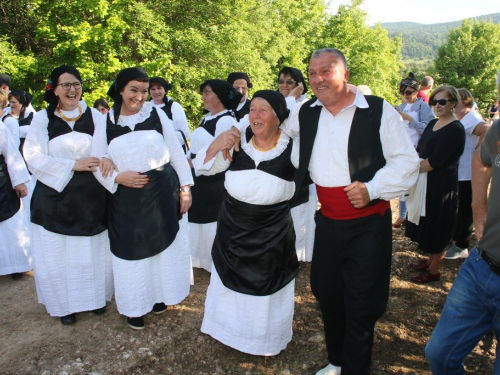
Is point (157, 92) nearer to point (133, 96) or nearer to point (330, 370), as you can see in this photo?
point (133, 96)

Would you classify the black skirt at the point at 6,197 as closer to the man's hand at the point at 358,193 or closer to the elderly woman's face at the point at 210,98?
the elderly woman's face at the point at 210,98

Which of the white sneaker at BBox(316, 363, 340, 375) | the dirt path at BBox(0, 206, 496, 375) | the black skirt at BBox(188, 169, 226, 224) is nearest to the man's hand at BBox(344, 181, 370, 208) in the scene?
the white sneaker at BBox(316, 363, 340, 375)

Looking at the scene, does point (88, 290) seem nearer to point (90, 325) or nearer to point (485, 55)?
point (90, 325)

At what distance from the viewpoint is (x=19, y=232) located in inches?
189

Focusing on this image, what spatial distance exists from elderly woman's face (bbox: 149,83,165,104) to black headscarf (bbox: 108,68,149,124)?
2613mm

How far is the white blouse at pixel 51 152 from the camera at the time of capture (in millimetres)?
3463

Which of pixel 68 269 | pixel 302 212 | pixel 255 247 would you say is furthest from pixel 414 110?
pixel 68 269

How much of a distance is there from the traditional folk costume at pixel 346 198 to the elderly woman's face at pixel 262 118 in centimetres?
22

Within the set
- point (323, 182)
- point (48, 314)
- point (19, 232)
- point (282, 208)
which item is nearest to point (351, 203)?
point (323, 182)

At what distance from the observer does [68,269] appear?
3699mm

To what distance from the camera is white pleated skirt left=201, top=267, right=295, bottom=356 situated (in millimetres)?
3150

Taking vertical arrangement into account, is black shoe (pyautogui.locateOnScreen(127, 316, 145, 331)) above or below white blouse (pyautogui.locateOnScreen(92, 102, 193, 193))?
below

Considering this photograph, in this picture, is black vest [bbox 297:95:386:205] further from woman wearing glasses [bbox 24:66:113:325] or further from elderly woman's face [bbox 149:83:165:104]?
elderly woman's face [bbox 149:83:165:104]

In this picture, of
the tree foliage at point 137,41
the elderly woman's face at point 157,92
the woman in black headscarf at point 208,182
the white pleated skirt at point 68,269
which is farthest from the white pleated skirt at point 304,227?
the tree foliage at point 137,41
